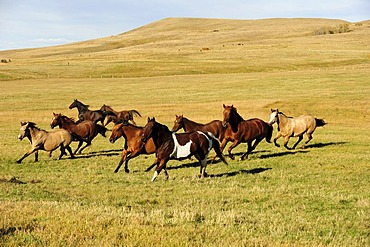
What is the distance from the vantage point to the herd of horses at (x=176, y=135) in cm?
1330

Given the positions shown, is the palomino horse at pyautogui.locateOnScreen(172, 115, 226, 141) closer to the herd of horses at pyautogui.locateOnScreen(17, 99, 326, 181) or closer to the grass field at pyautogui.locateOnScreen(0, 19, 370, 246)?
the herd of horses at pyautogui.locateOnScreen(17, 99, 326, 181)

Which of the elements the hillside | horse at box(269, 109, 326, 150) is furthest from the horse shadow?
the hillside

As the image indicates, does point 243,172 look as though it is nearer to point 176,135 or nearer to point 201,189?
point 176,135

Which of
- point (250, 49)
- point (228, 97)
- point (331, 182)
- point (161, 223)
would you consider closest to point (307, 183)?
point (331, 182)

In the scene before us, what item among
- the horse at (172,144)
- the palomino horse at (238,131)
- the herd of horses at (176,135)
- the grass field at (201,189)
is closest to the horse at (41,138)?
the herd of horses at (176,135)

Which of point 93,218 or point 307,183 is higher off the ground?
point 93,218

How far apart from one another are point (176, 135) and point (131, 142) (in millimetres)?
2587

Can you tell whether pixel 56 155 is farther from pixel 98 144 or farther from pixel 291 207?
pixel 291 207

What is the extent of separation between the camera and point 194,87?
53.0 m

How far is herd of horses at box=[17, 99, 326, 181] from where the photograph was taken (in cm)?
1330

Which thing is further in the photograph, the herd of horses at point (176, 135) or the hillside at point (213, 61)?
the hillside at point (213, 61)

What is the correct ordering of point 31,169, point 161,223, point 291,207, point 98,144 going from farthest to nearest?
point 98,144
point 31,169
point 291,207
point 161,223

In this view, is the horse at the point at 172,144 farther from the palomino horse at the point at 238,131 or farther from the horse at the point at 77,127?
the horse at the point at 77,127

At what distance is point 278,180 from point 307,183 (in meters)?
0.85
